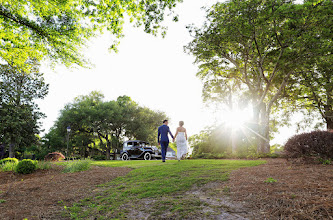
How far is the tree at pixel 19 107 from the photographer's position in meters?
25.8

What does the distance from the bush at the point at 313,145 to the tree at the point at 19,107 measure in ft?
94.2

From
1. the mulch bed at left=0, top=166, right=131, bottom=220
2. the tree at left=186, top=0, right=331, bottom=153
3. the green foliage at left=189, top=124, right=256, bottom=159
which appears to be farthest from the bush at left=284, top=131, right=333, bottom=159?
the green foliage at left=189, top=124, right=256, bottom=159

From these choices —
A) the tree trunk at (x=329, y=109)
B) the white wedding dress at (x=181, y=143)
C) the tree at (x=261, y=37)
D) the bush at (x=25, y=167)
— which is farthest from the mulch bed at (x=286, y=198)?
the tree trunk at (x=329, y=109)

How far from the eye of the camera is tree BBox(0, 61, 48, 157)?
2575 cm

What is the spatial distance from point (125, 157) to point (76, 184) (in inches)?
569

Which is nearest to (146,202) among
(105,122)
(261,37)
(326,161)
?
(326,161)

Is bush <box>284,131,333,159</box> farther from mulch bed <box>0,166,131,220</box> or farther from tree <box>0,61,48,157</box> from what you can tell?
tree <box>0,61,48,157</box>

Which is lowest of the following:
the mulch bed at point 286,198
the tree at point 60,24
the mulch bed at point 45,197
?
the mulch bed at point 45,197

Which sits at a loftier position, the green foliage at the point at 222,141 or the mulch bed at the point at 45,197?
the green foliage at the point at 222,141

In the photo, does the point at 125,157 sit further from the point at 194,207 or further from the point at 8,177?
the point at 194,207

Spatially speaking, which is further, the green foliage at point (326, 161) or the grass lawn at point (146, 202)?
the green foliage at point (326, 161)

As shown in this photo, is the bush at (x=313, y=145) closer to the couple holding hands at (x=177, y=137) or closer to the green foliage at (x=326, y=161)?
the green foliage at (x=326, y=161)

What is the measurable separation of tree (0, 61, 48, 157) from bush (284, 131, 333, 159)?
28.7 metres

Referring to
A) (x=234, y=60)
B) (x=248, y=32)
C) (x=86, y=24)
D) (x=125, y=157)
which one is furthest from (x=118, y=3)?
(x=125, y=157)
